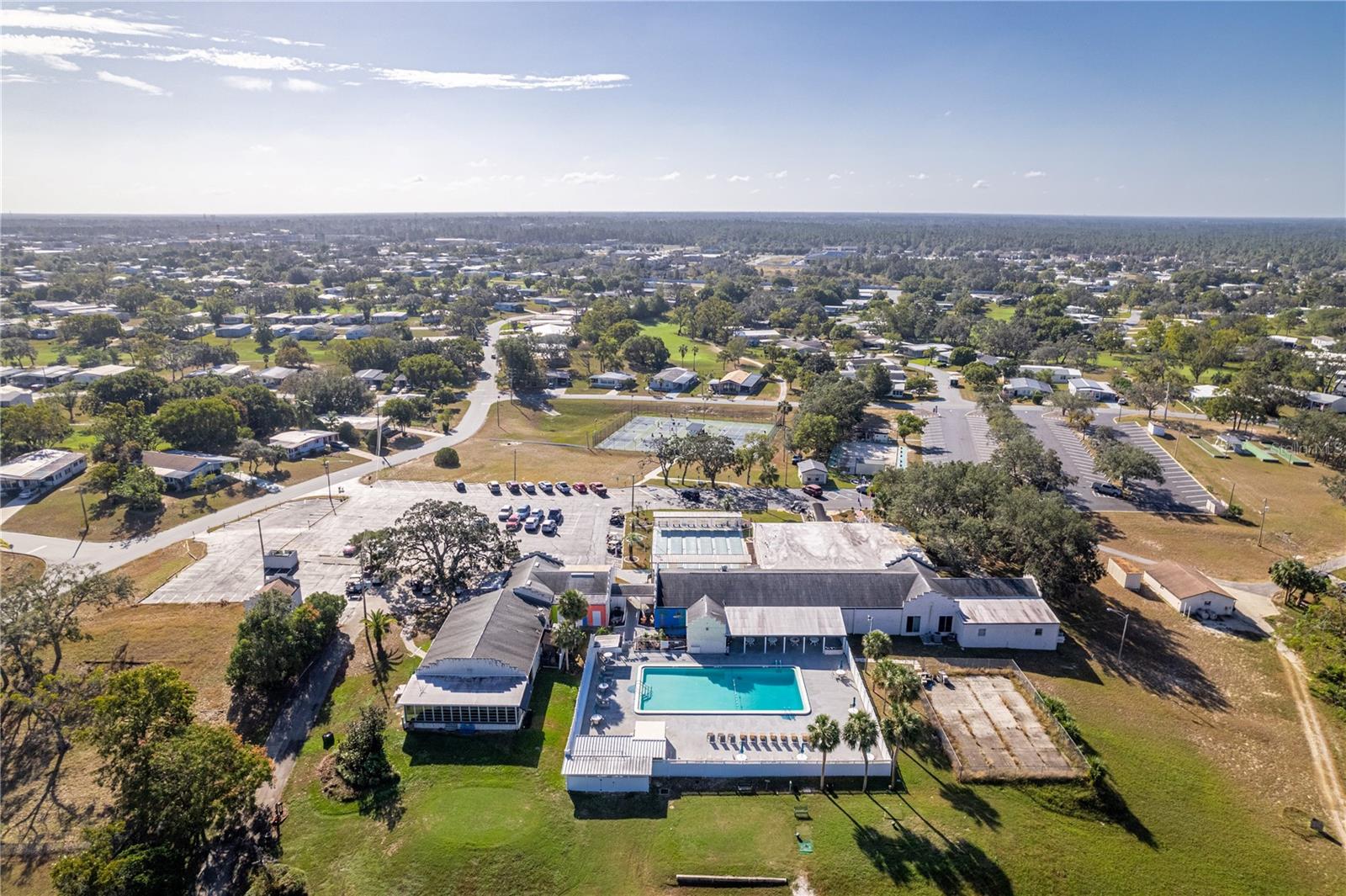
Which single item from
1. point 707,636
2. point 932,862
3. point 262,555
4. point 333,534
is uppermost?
point 707,636

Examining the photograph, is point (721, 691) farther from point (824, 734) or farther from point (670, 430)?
point (670, 430)

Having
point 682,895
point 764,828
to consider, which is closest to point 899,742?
point 764,828

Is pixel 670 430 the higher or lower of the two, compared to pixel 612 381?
lower

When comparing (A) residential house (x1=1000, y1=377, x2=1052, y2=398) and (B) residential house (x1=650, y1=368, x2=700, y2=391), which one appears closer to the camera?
(A) residential house (x1=1000, y1=377, x2=1052, y2=398)

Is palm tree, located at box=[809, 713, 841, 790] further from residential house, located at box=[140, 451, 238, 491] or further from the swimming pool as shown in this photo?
residential house, located at box=[140, 451, 238, 491]

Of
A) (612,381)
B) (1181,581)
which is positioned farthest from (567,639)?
(612,381)

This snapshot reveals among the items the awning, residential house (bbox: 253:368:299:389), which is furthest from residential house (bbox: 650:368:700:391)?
the awning
